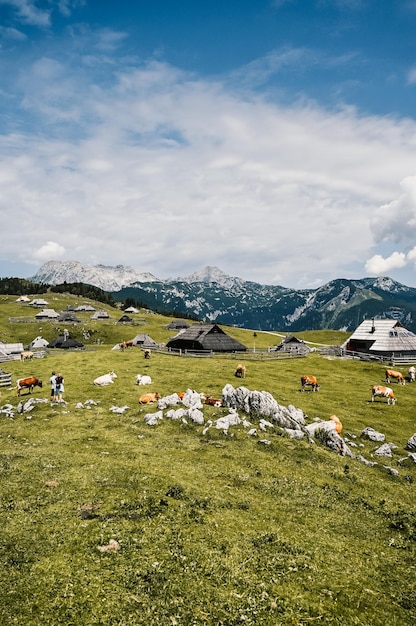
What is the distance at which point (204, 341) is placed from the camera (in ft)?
252

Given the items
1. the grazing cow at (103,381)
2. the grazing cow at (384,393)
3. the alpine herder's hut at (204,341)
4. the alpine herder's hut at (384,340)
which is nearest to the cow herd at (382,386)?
the grazing cow at (384,393)

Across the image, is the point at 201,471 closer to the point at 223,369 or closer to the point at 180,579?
the point at 180,579

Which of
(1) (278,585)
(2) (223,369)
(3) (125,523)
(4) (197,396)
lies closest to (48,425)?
(4) (197,396)

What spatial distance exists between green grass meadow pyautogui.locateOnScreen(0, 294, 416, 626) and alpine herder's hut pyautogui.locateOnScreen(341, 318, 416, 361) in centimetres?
5152

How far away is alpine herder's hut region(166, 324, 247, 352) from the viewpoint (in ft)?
252

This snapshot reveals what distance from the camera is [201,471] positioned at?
1858 cm

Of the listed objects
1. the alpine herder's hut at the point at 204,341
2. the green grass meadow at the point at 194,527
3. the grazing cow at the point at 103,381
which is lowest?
the green grass meadow at the point at 194,527

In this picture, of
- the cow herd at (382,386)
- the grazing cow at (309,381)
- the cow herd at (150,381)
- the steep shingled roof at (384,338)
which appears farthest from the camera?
the steep shingled roof at (384,338)

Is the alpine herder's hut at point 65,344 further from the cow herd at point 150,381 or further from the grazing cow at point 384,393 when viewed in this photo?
the grazing cow at point 384,393

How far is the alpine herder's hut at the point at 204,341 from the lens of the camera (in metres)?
76.8

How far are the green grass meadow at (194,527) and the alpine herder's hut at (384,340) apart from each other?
169 feet

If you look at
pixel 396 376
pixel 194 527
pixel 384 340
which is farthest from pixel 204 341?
pixel 194 527

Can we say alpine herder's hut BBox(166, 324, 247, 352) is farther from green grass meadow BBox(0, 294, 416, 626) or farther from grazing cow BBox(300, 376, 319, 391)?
green grass meadow BBox(0, 294, 416, 626)

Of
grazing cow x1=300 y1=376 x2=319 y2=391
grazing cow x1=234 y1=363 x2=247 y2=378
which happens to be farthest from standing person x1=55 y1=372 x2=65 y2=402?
grazing cow x1=300 y1=376 x2=319 y2=391
